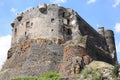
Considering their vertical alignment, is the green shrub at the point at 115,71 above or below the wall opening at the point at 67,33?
below

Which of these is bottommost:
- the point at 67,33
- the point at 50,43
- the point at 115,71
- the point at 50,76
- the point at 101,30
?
the point at 50,76

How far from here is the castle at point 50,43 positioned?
1665 inches

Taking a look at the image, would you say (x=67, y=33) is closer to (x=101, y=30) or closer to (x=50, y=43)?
(x=50, y=43)

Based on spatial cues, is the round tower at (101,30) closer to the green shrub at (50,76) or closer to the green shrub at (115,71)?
the green shrub at (50,76)

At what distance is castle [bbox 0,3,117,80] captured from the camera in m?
42.3

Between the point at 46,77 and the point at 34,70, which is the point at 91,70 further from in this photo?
the point at 34,70

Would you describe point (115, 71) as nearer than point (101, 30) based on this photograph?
Yes

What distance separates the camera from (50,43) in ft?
151

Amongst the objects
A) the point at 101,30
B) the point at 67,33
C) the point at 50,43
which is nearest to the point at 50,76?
the point at 50,43

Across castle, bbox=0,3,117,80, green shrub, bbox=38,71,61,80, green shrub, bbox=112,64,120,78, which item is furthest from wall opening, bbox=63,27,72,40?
green shrub, bbox=112,64,120,78

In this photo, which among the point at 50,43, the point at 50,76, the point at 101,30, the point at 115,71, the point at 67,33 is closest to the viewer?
the point at 115,71

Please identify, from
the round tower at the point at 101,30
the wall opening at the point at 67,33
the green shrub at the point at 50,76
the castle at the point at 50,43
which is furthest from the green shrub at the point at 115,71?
the round tower at the point at 101,30

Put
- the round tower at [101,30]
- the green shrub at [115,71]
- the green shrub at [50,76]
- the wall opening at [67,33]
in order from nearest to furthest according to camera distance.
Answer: the green shrub at [115,71] < the green shrub at [50,76] < the wall opening at [67,33] < the round tower at [101,30]

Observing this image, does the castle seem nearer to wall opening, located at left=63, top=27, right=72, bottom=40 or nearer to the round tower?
wall opening, located at left=63, top=27, right=72, bottom=40
